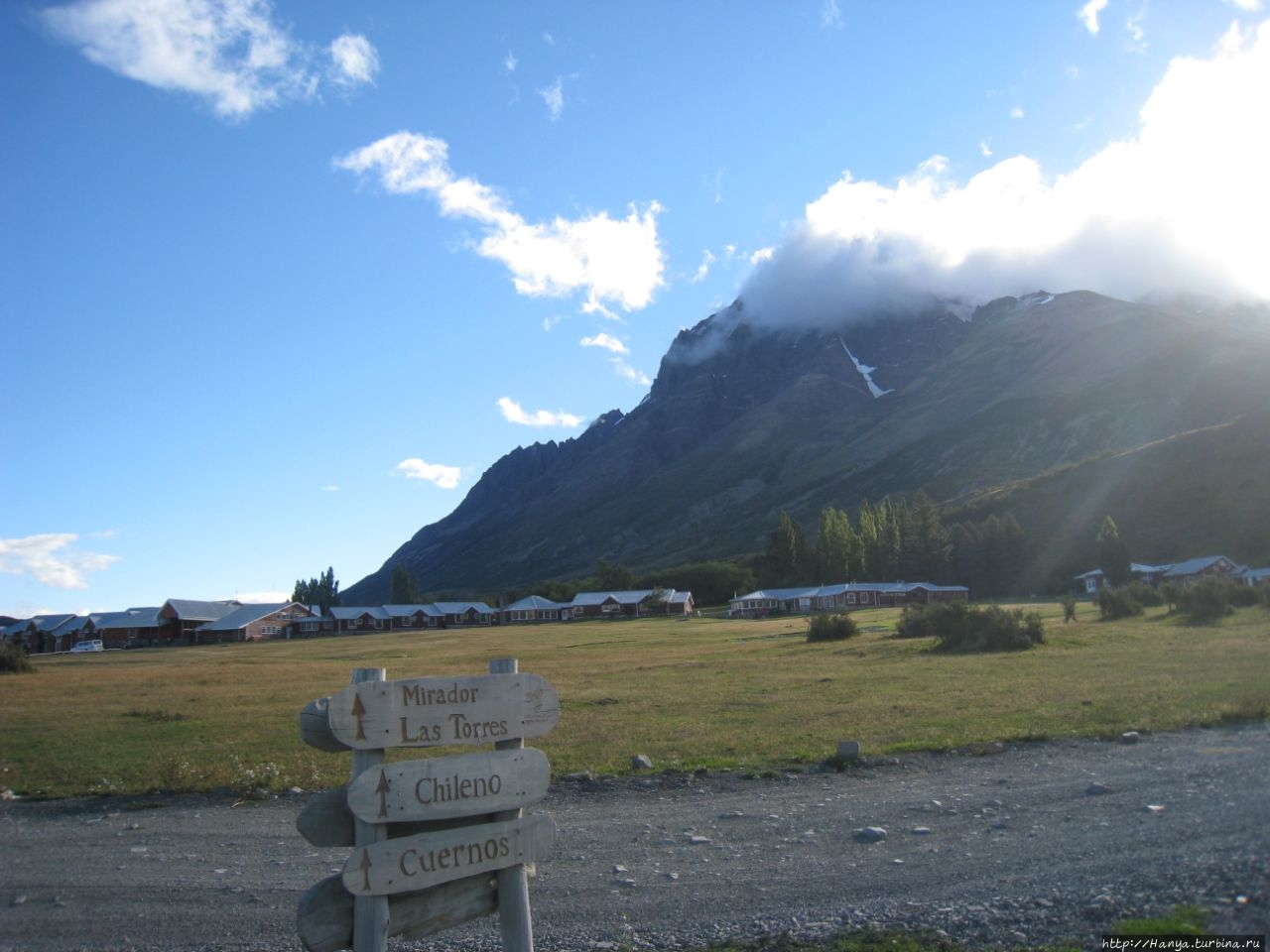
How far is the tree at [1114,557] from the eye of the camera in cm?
9944

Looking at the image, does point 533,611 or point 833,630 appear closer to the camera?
point 833,630

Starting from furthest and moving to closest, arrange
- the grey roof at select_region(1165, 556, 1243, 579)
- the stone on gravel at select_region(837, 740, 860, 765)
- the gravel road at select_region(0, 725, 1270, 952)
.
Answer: the grey roof at select_region(1165, 556, 1243, 579) < the stone on gravel at select_region(837, 740, 860, 765) < the gravel road at select_region(0, 725, 1270, 952)

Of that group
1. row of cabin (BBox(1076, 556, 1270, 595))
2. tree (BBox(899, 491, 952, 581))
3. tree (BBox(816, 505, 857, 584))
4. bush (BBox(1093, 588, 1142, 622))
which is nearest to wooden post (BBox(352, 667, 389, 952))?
bush (BBox(1093, 588, 1142, 622))

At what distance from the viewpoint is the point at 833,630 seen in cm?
5244

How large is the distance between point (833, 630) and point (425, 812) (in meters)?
49.0

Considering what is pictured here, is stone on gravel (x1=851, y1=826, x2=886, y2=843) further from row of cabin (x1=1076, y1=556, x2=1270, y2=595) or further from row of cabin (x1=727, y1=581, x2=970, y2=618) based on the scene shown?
row of cabin (x1=727, y1=581, x2=970, y2=618)

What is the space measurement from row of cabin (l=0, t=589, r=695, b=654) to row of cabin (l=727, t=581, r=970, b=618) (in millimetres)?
13490

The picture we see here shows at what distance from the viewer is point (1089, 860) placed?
8.50 meters

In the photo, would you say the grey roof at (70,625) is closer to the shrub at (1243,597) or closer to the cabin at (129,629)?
the cabin at (129,629)

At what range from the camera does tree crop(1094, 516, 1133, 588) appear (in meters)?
99.4

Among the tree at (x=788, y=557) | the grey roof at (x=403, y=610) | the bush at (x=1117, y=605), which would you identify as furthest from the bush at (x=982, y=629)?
the grey roof at (x=403, y=610)

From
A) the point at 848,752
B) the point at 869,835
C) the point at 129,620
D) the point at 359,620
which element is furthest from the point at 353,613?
the point at 869,835

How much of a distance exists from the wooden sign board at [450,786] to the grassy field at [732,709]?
27.7 ft

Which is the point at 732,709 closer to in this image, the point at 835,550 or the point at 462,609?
the point at 835,550
